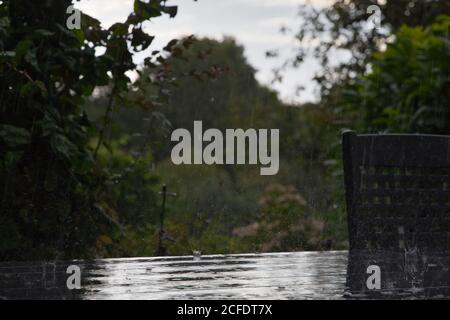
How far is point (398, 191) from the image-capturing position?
2986mm

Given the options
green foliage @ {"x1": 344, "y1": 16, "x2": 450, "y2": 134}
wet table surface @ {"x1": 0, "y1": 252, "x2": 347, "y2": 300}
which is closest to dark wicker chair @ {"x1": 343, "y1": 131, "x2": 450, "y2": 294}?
wet table surface @ {"x1": 0, "y1": 252, "x2": 347, "y2": 300}

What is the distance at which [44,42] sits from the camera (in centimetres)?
301

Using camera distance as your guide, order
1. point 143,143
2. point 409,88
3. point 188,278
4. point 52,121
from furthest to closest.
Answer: point 409,88 → point 143,143 → point 52,121 → point 188,278

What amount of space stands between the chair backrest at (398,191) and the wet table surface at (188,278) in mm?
464

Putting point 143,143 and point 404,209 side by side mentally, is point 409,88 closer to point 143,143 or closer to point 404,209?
point 143,143

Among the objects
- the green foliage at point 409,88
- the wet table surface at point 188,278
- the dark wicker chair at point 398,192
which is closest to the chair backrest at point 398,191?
the dark wicker chair at point 398,192

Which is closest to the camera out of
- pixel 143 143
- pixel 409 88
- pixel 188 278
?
pixel 188 278

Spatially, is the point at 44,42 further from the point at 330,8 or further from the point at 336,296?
the point at 330,8

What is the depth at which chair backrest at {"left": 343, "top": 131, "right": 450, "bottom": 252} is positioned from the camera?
9.37 feet

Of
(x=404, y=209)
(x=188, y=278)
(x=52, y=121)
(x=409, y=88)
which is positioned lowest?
(x=188, y=278)

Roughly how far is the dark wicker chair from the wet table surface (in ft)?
1.52

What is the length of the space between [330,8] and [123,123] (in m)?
13.2

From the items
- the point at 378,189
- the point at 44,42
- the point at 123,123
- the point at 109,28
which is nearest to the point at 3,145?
the point at 44,42

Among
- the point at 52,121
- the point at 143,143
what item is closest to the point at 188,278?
the point at 52,121
